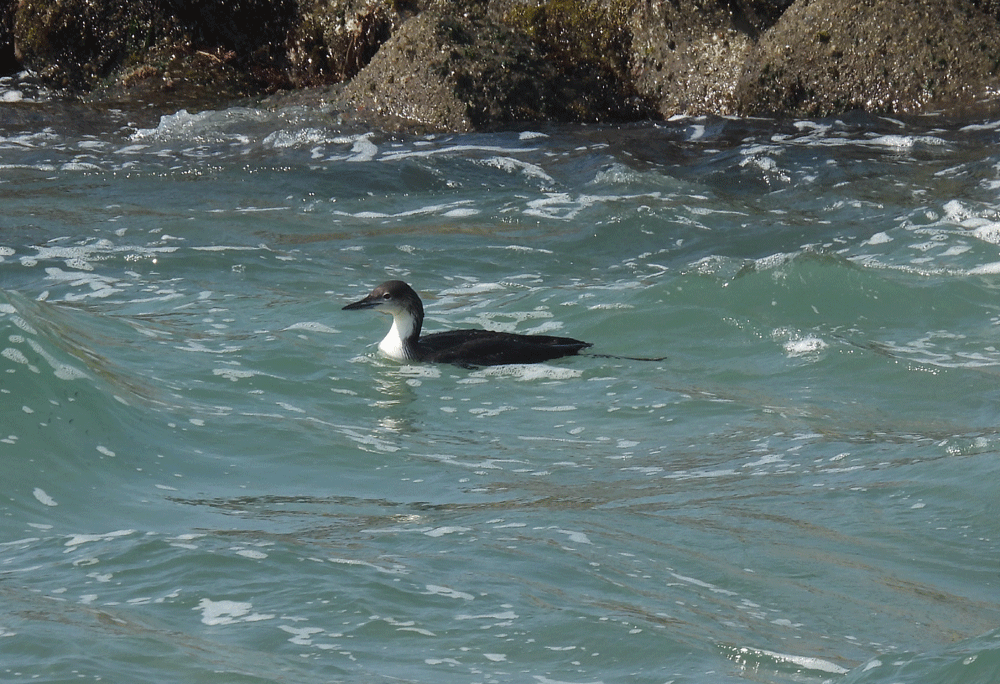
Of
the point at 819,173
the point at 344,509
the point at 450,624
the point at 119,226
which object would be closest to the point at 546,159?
the point at 819,173

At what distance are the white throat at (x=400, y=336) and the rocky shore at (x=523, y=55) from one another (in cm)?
666

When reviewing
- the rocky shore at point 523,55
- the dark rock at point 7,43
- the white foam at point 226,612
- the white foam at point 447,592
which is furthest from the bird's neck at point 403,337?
the dark rock at point 7,43

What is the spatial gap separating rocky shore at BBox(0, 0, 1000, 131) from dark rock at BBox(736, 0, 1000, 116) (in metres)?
0.02

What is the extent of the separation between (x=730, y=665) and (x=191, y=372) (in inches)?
183

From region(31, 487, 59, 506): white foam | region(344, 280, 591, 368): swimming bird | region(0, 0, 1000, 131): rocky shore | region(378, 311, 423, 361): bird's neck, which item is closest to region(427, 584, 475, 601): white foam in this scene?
region(31, 487, 59, 506): white foam

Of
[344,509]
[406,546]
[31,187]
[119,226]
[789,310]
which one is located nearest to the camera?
[406,546]

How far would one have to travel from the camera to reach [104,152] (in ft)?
45.2

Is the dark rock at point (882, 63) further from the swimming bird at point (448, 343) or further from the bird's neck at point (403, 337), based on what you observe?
the bird's neck at point (403, 337)

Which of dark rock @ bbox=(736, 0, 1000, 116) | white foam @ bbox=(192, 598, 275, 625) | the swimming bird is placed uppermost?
dark rock @ bbox=(736, 0, 1000, 116)

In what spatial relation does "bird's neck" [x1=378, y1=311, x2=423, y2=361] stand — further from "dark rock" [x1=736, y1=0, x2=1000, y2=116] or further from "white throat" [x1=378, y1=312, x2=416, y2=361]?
"dark rock" [x1=736, y1=0, x2=1000, y2=116]

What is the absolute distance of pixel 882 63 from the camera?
49.9ft

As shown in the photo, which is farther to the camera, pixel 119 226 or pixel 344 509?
pixel 119 226

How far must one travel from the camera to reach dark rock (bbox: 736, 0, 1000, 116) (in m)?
15.1

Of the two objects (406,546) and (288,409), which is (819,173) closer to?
(288,409)
